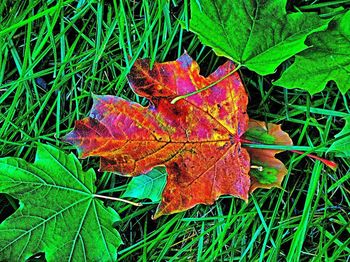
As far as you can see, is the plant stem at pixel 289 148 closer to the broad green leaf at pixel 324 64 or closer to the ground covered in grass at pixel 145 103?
the ground covered in grass at pixel 145 103

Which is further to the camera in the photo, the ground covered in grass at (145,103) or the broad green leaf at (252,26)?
the ground covered in grass at (145,103)

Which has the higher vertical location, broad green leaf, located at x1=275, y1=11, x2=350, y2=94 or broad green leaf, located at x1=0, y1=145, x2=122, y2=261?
broad green leaf, located at x1=275, y1=11, x2=350, y2=94

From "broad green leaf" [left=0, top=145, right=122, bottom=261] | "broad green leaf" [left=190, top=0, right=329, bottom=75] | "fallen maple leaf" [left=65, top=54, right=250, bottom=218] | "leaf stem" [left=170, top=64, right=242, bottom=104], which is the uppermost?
"broad green leaf" [left=190, top=0, right=329, bottom=75]

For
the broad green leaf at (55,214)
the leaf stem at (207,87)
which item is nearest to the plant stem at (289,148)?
the leaf stem at (207,87)

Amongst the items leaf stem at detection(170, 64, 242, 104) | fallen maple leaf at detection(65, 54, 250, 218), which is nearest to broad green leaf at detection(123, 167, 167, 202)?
fallen maple leaf at detection(65, 54, 250, 218)

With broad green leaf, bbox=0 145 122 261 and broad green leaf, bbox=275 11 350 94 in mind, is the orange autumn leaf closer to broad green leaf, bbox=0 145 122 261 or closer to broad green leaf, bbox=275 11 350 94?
broad green leaf, bbox=275 11 350 94

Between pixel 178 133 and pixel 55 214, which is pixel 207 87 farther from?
pixel 55 214

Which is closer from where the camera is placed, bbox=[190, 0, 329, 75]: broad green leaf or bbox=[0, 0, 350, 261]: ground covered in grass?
bbox=[190, 0, 329, 75]: broad green leaf
